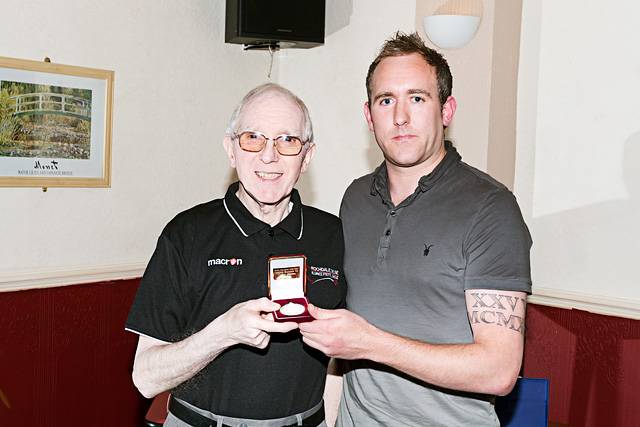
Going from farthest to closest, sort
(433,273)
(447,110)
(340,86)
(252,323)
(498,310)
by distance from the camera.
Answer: (340,86), (447,110), (433,273), (498,310), (252,323)

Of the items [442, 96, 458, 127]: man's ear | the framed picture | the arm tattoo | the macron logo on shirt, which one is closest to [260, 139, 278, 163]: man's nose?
the macron logo on shirt

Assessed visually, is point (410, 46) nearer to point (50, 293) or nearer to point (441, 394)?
point (441, 394)

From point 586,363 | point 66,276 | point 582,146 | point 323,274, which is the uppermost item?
point 582,146

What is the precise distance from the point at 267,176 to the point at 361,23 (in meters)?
2.35

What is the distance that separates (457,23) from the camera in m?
3.47

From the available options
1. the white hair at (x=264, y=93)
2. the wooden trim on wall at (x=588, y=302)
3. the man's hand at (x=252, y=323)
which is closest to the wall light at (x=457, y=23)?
the wooden trim on wall at (x=588, y=302)

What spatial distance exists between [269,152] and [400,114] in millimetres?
408

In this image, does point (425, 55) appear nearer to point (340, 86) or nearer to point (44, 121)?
point (44, 121)

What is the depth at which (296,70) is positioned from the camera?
4664 mm

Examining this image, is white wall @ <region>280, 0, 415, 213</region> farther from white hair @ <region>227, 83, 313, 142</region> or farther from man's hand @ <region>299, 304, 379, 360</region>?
man's hand @ <region>299, 304, 379, 360</region>

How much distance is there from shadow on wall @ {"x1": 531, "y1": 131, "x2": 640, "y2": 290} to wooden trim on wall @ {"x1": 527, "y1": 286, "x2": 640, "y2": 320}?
0.05 metres

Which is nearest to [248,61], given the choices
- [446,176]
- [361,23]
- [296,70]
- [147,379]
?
[296,70]

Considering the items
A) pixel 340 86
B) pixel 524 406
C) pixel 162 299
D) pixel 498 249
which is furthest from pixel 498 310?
pixel 340 86

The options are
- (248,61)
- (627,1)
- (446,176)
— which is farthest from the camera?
(248,61)
